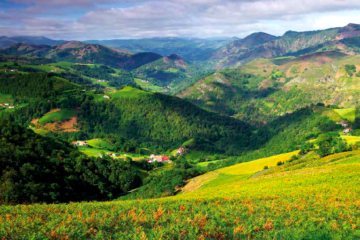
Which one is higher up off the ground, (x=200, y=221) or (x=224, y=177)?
(x=200, y=221)

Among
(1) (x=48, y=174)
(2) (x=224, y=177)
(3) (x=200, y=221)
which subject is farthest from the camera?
(2) (x=224, y=177)

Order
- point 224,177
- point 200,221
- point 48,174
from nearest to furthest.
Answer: point 200,221 < point 48,174 < point 224,177

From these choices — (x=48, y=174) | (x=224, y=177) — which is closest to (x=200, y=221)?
(x=224, y=177)

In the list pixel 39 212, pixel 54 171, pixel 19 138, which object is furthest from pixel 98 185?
pixel 39 212

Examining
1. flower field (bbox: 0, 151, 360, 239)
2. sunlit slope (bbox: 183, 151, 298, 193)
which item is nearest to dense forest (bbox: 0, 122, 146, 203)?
sunlit slope (bbox: 183, 151, 298, 193)

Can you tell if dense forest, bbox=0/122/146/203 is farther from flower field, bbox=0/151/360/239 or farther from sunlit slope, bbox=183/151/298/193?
flower field, bbox=0/151/360/239

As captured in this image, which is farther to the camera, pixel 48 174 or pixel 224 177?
pixel 224 177

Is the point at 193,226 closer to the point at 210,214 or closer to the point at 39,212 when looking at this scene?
the point at 210,214

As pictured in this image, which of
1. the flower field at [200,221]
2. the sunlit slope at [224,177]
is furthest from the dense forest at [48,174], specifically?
the flower field at [200,221]

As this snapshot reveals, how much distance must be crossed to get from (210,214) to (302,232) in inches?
350

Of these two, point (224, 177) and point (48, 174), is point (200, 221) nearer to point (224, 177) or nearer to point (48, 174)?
point (224, 177)

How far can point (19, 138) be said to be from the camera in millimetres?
107562

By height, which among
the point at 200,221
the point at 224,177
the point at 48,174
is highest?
the point at 200,221

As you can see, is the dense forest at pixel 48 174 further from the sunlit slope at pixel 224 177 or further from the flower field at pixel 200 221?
the flower field at pixel 200 221
